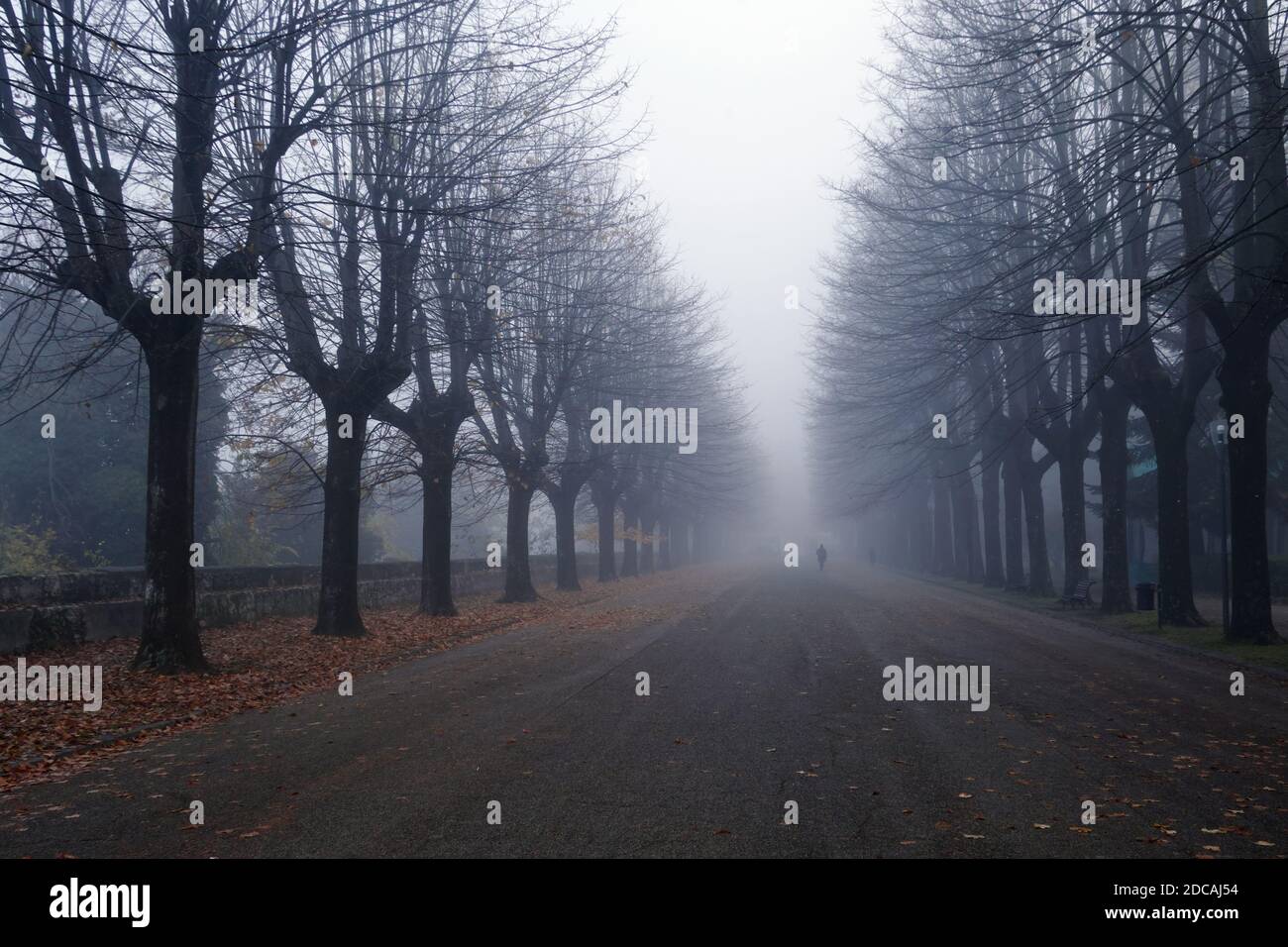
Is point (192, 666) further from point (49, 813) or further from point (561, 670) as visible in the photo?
point (49, 813)

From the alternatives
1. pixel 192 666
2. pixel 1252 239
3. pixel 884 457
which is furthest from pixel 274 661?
pixel 884 457

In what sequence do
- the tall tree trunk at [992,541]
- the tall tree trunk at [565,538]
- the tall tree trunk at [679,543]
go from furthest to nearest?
the tall tree trunk at [679,543] < the tall tree trunk at [992,541] < the tall tree trunk at [565,538]

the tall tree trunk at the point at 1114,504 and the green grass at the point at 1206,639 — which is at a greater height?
the tall tree trunk at the point at 1114,504

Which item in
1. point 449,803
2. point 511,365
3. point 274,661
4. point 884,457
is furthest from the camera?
point 884,457

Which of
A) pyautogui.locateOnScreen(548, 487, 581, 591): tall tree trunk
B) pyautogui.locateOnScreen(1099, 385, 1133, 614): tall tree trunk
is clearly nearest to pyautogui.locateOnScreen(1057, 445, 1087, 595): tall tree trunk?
A: pyautogui.locateOnScreen(1099, 385, 1133, 614): tall tree trunk

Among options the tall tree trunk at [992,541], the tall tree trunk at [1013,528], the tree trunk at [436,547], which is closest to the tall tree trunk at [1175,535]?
the tree trunk at [436,547]

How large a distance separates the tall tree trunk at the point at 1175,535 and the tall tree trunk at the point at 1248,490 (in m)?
3.61

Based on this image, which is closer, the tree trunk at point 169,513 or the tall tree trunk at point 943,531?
the tree trunk at point 169,513

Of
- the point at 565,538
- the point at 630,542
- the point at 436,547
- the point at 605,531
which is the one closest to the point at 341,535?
the point at 436,547

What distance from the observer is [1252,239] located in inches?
719

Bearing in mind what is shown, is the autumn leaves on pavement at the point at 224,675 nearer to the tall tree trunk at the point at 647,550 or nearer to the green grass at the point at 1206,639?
the green grass at the point at 1206,639

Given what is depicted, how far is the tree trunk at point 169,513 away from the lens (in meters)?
14.2

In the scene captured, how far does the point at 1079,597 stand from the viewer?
29.3m
